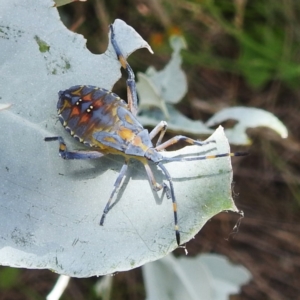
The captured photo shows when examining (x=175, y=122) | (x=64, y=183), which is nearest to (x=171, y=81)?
(x=175, y=122)

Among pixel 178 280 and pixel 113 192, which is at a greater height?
pixel 113 192

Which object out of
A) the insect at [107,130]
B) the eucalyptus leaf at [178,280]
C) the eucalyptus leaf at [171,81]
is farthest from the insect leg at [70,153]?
the eucalyptus leaf at [178,280]

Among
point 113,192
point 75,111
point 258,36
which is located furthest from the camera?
point 258,36

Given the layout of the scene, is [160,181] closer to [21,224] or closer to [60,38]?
[21,224]

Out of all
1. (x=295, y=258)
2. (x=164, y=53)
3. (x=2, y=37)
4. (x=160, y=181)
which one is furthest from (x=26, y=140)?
(x=295, y=258)

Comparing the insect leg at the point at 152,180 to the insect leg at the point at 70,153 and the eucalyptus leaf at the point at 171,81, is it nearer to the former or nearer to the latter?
the insect leg at the point at 70,153

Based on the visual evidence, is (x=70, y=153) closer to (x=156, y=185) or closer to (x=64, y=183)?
(x=64, y=183)
